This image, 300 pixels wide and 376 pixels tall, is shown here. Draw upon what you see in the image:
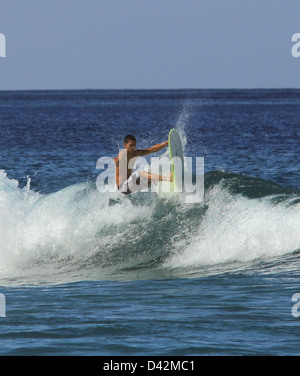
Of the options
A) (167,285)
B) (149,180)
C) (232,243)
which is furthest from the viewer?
(149,180)

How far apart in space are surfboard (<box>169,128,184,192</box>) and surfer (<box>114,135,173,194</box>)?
1.41ft

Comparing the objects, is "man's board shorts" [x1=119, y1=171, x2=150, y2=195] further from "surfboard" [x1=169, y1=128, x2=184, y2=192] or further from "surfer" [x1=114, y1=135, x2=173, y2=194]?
"surfboard" [x1=169, y1=128, x2=184, y2=192]

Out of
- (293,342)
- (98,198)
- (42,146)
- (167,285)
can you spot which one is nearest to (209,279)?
(167,285)

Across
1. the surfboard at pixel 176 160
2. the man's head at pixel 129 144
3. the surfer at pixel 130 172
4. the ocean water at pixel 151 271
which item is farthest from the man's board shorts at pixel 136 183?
the ocean water at pixel 151 271

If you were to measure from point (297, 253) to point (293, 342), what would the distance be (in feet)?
15.9

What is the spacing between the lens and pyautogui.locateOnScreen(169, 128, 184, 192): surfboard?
47.0 ft

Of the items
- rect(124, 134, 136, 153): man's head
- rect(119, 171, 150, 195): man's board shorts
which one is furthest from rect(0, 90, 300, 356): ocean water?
rect(124, 134, 136, 153): man's head

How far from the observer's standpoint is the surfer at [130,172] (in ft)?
45.2

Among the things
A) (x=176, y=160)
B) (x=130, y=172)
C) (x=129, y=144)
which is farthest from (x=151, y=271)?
(x=176, y=160)

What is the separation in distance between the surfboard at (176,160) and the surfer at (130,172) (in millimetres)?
430

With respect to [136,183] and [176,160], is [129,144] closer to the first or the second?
[136,183]
